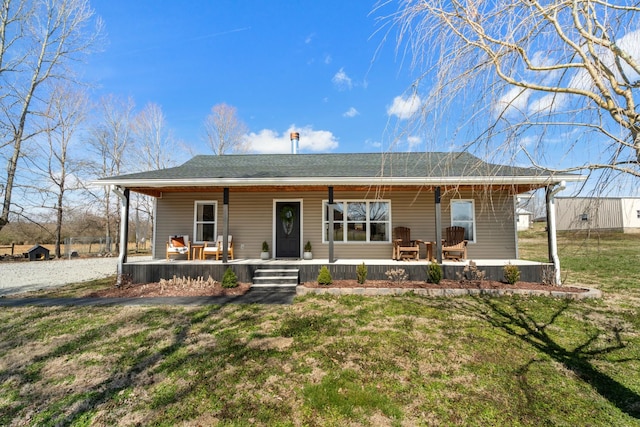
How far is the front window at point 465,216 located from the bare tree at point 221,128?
779 inches

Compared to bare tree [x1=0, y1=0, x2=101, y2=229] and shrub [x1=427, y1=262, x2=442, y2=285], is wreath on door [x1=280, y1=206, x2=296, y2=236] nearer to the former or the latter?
shrub [x1=427, y1=262, x2=442, y2=285]

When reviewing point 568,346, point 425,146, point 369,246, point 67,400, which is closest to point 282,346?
point 67,400

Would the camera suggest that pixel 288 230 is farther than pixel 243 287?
Yes

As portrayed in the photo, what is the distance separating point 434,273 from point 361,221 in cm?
302

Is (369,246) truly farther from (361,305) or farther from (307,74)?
(307,74)

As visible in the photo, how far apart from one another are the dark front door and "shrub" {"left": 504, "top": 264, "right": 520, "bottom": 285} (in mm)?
5750

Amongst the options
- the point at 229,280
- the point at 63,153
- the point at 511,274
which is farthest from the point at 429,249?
the point at 63,153

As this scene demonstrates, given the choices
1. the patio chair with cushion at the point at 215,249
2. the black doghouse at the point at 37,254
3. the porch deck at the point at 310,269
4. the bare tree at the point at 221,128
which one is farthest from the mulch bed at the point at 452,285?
the bare tree at the point at 221,128

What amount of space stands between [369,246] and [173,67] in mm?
10356

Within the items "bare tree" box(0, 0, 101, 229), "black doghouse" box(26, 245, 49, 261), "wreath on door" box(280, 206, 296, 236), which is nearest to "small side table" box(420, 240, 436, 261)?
"wreath on door" box(280, 206, 296, 236)

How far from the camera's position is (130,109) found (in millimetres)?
21000

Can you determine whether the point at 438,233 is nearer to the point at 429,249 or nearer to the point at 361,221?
the point at 429,249

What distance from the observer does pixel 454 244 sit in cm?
850

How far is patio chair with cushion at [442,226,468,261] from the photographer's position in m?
8.39
